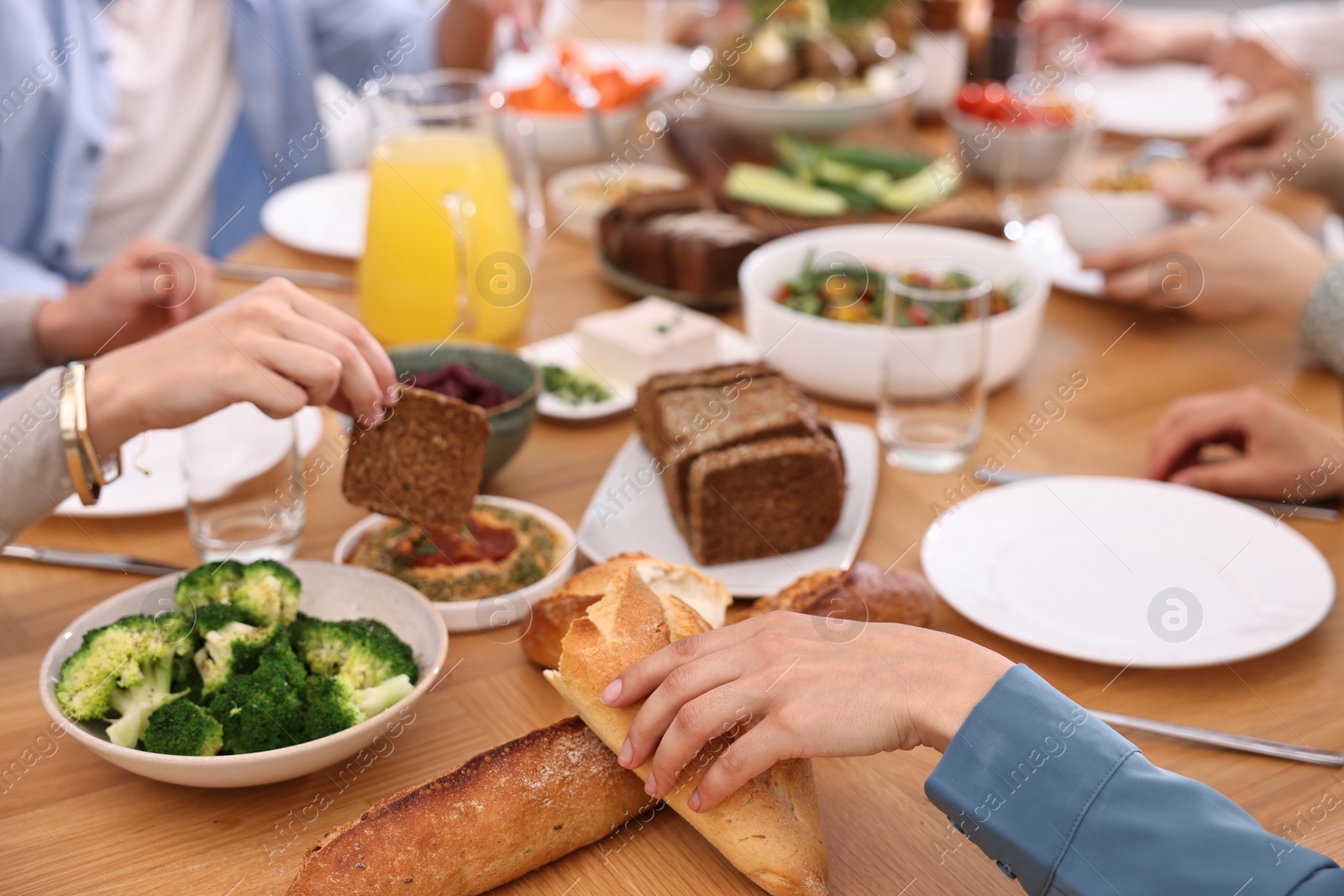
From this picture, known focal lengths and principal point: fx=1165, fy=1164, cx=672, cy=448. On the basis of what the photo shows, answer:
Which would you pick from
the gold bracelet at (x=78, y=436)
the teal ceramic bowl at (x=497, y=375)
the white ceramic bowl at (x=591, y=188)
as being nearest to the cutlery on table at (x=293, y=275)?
the white ceramic bowl at (x=591, y=188)

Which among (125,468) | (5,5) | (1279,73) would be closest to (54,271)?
(5,5)

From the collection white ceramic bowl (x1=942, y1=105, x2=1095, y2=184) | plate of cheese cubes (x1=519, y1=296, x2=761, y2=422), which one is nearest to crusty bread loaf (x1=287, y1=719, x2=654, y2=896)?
plate of cheese cubes (x1=519, y1=296, x2=761, y2=422)

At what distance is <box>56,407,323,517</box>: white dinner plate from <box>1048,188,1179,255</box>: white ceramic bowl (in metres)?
1.18

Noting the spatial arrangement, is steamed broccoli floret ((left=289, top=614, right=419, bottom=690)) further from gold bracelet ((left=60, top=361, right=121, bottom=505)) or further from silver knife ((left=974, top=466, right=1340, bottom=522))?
silver knife ((left=974, top=466, right=1340, bottom=522))

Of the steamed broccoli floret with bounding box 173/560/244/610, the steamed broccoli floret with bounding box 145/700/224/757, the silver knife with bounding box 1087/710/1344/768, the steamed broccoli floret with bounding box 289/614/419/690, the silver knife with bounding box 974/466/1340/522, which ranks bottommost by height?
the silver knife with bounding box 974/466/1340/522

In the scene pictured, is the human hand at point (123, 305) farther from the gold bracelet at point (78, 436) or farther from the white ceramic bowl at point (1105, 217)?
the white ceramic bowl at point (1105, 217)

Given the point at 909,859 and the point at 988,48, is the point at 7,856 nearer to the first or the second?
the point at 909,859

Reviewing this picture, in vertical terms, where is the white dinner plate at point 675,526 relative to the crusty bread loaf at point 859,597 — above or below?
below

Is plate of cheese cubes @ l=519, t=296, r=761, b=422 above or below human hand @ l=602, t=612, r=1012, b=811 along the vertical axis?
below

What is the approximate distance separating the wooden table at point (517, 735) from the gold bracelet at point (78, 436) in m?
0.12

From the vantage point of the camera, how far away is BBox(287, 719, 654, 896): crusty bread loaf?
0.73 meters

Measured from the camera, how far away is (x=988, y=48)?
256 cm

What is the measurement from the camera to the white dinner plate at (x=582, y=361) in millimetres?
1448

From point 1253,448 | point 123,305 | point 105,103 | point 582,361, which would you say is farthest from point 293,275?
point 1253,448
